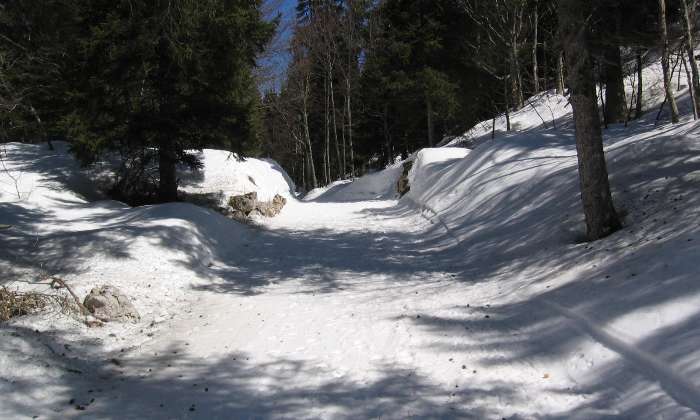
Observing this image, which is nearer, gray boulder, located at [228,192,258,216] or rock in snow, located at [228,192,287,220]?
rock in snow, located at [228,192,287,220]

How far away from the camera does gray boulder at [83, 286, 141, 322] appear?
5863 millimetres

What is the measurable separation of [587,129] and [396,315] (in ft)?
11.9

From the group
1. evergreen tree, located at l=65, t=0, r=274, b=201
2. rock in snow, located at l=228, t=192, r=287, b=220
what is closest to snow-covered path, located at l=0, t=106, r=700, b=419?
evergreen tree, located at l=65, t=0, r=274, b=201

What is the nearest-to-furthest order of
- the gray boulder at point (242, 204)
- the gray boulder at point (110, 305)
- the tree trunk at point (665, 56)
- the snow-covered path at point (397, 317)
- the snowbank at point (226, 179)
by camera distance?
the snow-covered path at point (397, 317) < the gray boulder at point (110, 305) < the tree trunk at point (665, 56) < the gray boulder at point (242, 204) < the snowbank at point (226, 179)

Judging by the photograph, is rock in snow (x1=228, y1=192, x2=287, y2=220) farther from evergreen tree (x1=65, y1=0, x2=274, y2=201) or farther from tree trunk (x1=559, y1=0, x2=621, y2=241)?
tree trunk (x1=559, y1=0, x2=621, y2=241)

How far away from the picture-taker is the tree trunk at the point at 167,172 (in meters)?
13.5

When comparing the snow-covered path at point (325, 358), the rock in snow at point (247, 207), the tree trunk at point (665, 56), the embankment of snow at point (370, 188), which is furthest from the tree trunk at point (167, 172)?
the tree trunk at point (665, 56)

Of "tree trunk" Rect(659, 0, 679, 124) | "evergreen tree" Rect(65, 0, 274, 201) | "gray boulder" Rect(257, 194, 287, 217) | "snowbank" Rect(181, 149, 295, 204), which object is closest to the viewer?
"tree trunk" Rect(659, 0, 679, 124)

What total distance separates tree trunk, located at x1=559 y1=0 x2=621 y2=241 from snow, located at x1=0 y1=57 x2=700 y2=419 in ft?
1.23

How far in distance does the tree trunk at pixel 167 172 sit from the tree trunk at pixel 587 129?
1077 cm

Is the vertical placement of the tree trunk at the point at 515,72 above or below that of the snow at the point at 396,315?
above

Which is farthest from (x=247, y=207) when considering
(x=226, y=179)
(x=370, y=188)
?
(x=370, y=188)

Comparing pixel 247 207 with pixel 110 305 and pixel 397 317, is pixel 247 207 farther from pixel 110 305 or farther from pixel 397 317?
pixel 397 317

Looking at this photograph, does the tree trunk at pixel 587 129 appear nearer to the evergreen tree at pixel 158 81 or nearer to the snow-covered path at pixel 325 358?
the snow-covered path at pixel 325 358
